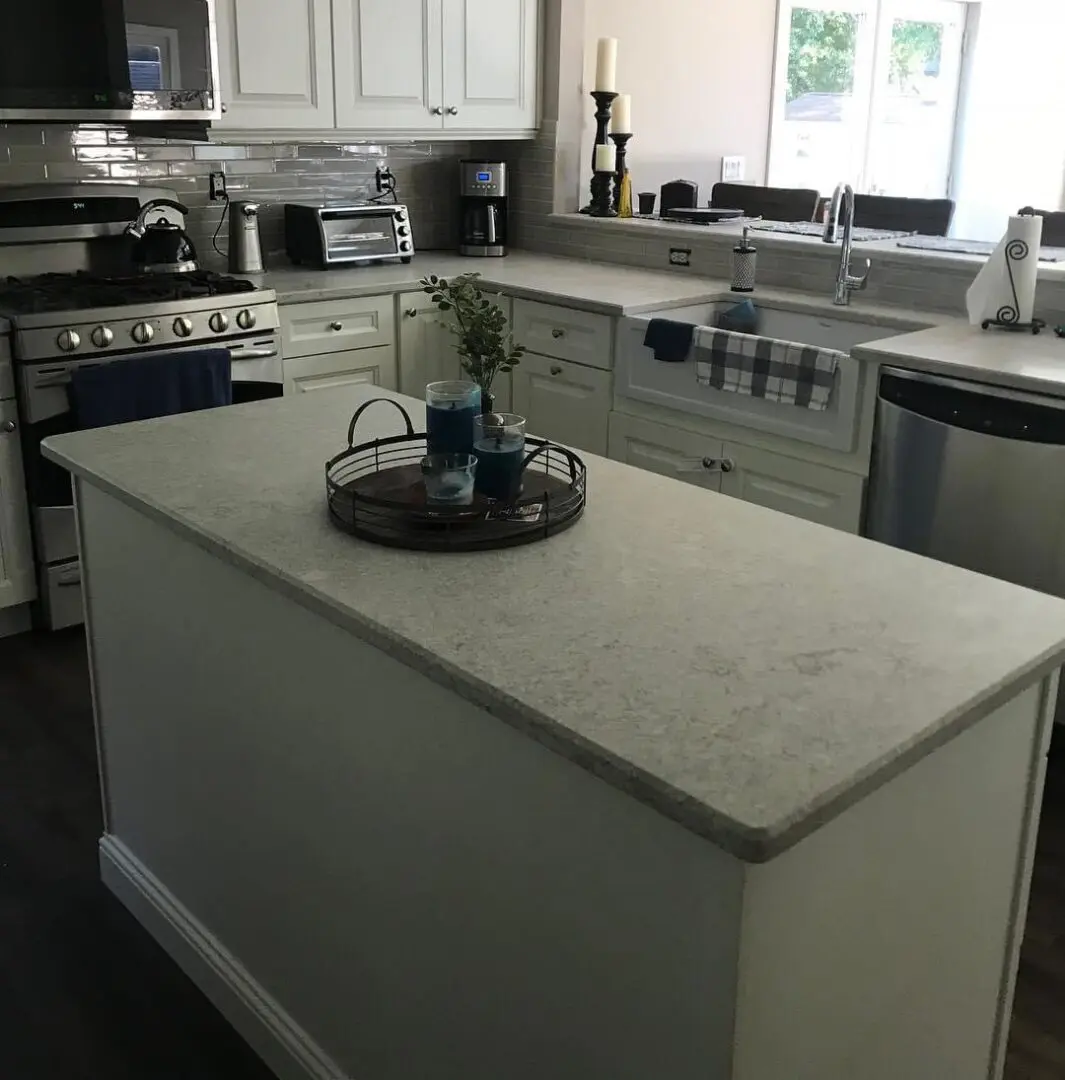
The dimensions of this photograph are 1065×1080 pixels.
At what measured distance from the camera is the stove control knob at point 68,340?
326cm

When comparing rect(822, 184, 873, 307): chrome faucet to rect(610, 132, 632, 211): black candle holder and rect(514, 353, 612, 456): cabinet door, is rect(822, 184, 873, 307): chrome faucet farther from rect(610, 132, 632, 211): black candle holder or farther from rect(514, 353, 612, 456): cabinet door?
rect(610, 132, 632, 211): black candle holder

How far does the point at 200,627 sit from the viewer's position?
1884 mm

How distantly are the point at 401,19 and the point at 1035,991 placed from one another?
348cm

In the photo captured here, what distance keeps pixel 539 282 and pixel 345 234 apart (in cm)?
77

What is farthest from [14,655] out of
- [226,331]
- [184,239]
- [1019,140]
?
[1019,140]

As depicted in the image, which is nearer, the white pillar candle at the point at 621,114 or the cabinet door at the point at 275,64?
the cabinet door at the point at 275,64

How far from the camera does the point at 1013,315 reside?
3.22m

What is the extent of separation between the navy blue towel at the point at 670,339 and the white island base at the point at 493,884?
6.05ft

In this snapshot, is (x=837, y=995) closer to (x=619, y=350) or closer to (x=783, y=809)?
(x=783, y=809)

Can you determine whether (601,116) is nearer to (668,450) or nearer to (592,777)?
(668,450)

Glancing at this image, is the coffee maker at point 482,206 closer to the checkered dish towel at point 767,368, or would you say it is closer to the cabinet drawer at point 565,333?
the cabinet drawer at point 565,333

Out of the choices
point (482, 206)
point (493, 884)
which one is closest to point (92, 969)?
point (493, 884)

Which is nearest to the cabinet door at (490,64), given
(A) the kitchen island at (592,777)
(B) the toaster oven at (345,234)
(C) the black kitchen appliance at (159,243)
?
(B) the toaster oven at (345,234)

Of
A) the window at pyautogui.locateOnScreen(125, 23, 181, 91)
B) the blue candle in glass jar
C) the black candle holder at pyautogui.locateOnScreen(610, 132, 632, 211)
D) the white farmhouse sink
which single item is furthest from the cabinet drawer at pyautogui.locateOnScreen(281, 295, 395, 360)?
the blue candle in glass jar
